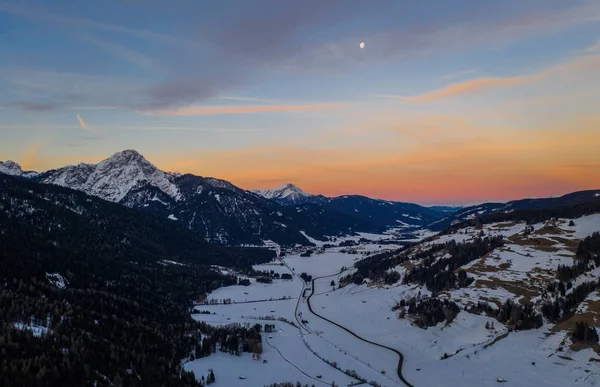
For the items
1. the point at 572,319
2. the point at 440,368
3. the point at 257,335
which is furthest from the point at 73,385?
the point at 572,319

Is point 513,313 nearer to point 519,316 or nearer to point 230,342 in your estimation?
point 519,316

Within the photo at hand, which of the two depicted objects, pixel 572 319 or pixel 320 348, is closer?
pixel 572 319

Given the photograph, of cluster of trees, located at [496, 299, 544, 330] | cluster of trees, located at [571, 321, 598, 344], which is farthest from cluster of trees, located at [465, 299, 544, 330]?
cluster of trees, located at [571, 321, 598, 344]

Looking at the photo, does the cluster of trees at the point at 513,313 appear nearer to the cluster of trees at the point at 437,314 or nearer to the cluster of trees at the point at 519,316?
the cluster of trees at the point at 519,316

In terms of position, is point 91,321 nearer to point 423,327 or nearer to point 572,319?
point 423,327

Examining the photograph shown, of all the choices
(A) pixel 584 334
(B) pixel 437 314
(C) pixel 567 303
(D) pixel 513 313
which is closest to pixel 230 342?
→ (B) pixel 437 314

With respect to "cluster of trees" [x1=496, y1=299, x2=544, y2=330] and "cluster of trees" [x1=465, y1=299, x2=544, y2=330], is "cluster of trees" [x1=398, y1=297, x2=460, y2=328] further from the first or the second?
"cluster of trees" [x1=496, y1=299, x2=544, y2=330]

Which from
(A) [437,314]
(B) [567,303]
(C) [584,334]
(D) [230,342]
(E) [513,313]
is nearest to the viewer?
(C) [584,334]

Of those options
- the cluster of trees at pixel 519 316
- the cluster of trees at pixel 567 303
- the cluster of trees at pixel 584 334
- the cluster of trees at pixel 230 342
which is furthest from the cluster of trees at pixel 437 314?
the cluster of trees at pixel 230 342

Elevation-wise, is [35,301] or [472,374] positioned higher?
[35,301]
